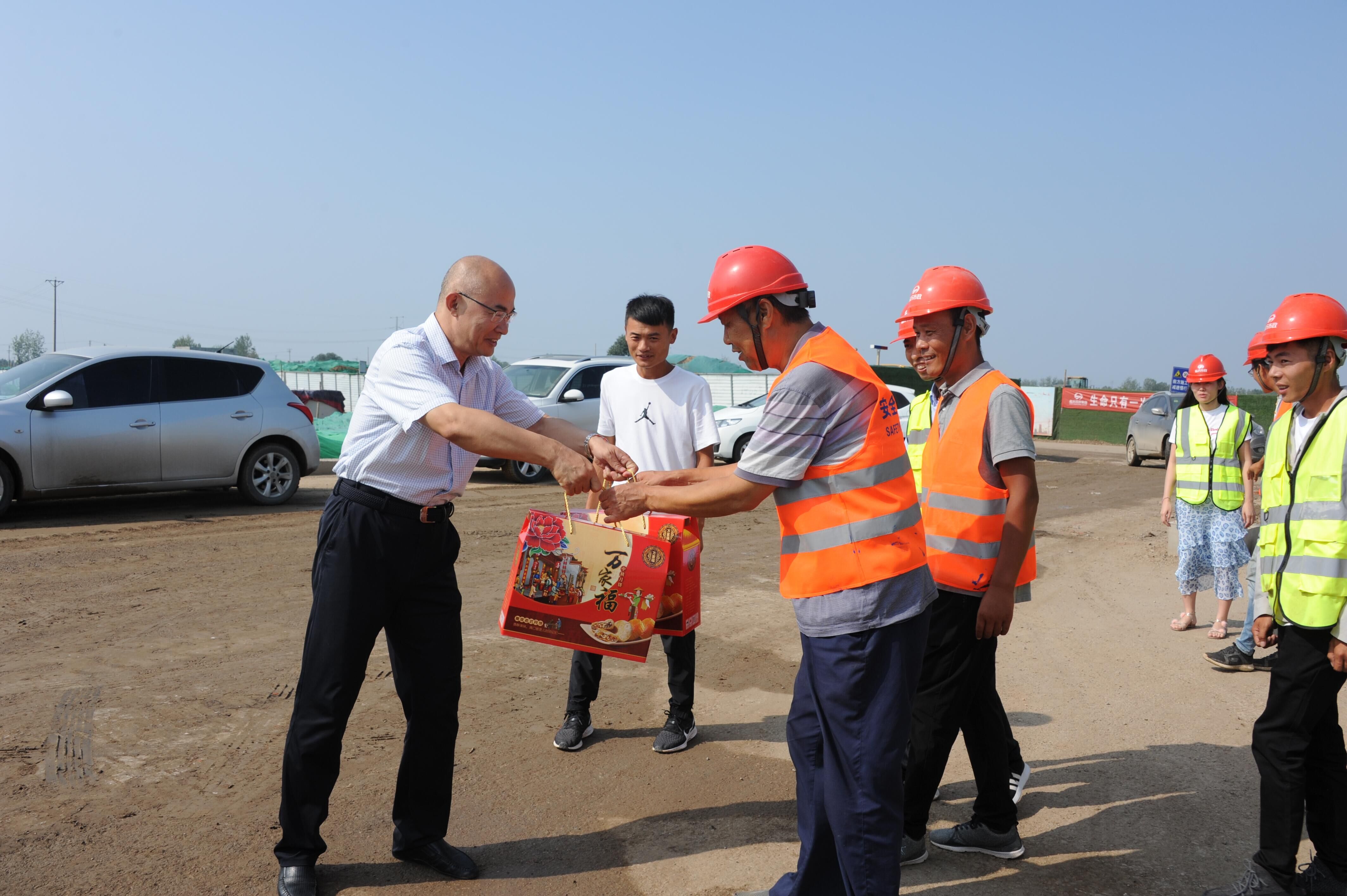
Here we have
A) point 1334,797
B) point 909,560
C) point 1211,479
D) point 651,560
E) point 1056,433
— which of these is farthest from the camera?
point 1056,433

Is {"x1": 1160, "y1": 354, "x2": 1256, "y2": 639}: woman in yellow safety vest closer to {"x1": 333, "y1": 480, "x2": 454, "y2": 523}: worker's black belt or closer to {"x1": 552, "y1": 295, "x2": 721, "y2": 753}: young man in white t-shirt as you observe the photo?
{"x1": 552, "y1": 295, "x2": 721, "y2": 753}: young man in white t-shirt

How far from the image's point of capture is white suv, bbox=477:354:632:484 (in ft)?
50.2

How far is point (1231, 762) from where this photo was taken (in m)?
4.62

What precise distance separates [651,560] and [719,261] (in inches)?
47.3

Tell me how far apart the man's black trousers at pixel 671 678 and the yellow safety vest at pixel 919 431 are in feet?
4.55

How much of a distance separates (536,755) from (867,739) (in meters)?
2.26

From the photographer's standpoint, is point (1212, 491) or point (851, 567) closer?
point (851, 567)

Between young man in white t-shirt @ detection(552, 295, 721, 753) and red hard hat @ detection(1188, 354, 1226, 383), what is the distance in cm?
419

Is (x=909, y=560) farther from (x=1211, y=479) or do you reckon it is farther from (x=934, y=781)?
(x=1211, y=479)

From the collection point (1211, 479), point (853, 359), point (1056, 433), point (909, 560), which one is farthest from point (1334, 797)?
point (1056, 433)

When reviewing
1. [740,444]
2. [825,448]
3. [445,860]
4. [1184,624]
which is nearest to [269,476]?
[740,444]

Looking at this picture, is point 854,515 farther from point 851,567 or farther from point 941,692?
point 941,692

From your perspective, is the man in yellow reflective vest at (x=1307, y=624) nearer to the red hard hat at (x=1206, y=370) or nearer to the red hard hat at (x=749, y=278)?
the red hard hat at (x=749, y=278)

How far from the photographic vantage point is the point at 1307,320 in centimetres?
343
